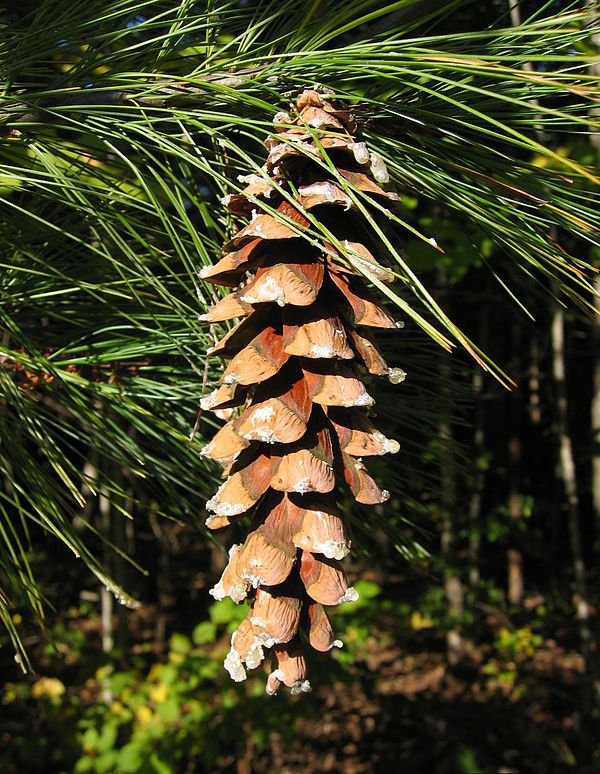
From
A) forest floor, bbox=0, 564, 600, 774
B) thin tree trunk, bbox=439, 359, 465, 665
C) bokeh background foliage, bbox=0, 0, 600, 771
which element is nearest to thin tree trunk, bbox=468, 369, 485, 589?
thin tree trunk, bbox=439, 359, 465, 665

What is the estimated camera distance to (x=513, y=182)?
1.91 ft

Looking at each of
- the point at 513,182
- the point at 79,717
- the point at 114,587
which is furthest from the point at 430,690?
the point at 513,182

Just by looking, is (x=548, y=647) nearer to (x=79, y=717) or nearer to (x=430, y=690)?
(x=430, y=690)

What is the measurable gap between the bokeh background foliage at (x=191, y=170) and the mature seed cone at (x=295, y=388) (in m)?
0.03

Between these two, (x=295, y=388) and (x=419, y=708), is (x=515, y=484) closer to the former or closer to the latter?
(x=419, y=708)

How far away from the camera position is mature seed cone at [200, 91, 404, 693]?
18.8 inches

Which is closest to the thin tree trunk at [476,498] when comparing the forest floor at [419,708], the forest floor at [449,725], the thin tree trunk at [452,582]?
the thin tree trunk at [452,582]

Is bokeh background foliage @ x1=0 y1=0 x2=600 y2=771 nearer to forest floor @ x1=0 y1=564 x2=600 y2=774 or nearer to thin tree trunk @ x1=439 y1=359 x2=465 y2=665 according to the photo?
forest floor @ x1=0 y1=564 x2=600 y2=774

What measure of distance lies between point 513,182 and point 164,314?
0.45 m

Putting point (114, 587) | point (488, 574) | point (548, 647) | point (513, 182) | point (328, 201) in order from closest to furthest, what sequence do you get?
1. point (328, 201)
2. point (513, 182)
3. point (114, 587)
4. point (548, 647)
5. point (488, 574)

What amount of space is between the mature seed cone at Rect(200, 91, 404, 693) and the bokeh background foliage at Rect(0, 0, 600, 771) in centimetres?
3

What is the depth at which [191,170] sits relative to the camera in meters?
0.71

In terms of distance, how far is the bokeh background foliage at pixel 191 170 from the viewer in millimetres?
499

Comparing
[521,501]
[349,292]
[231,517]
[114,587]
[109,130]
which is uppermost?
[109,130]
